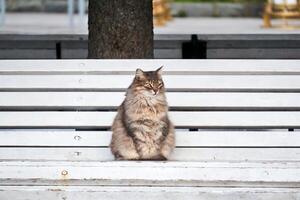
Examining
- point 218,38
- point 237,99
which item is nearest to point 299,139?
point 237,99

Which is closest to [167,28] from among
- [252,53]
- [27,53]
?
[252,53]

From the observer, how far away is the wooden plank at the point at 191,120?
184 inches

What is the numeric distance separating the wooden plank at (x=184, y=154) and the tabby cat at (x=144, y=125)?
0.12 m

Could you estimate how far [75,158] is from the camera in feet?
14.9

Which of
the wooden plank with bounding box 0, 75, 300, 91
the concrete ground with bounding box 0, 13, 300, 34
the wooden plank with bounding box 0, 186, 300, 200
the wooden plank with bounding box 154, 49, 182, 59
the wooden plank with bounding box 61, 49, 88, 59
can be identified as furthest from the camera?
the concrete ground with bounding box 0, 13, 300, 34

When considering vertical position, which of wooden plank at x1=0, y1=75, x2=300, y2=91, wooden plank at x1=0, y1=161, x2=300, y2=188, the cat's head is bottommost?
wooden plank at x1=0, y1=161, x2=300, y2=188

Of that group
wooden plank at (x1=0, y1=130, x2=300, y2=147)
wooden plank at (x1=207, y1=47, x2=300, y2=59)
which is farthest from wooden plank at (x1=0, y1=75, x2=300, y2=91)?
wooden plank at (x1=207, y1=47, x2=300, y2=59)

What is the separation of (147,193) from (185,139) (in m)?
0.65

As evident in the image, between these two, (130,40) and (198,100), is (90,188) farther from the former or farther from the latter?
(130,40)

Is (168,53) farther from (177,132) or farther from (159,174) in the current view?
(159,174)

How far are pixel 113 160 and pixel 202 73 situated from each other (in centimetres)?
93

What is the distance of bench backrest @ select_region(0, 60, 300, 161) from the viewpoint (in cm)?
458

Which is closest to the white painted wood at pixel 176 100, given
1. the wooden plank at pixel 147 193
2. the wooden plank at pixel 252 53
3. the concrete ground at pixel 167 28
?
the wooden plank at pixel 147 193

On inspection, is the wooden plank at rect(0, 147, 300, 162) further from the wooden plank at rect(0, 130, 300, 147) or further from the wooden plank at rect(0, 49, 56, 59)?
the wooden plank at rect(0, 49, 56, 59)
